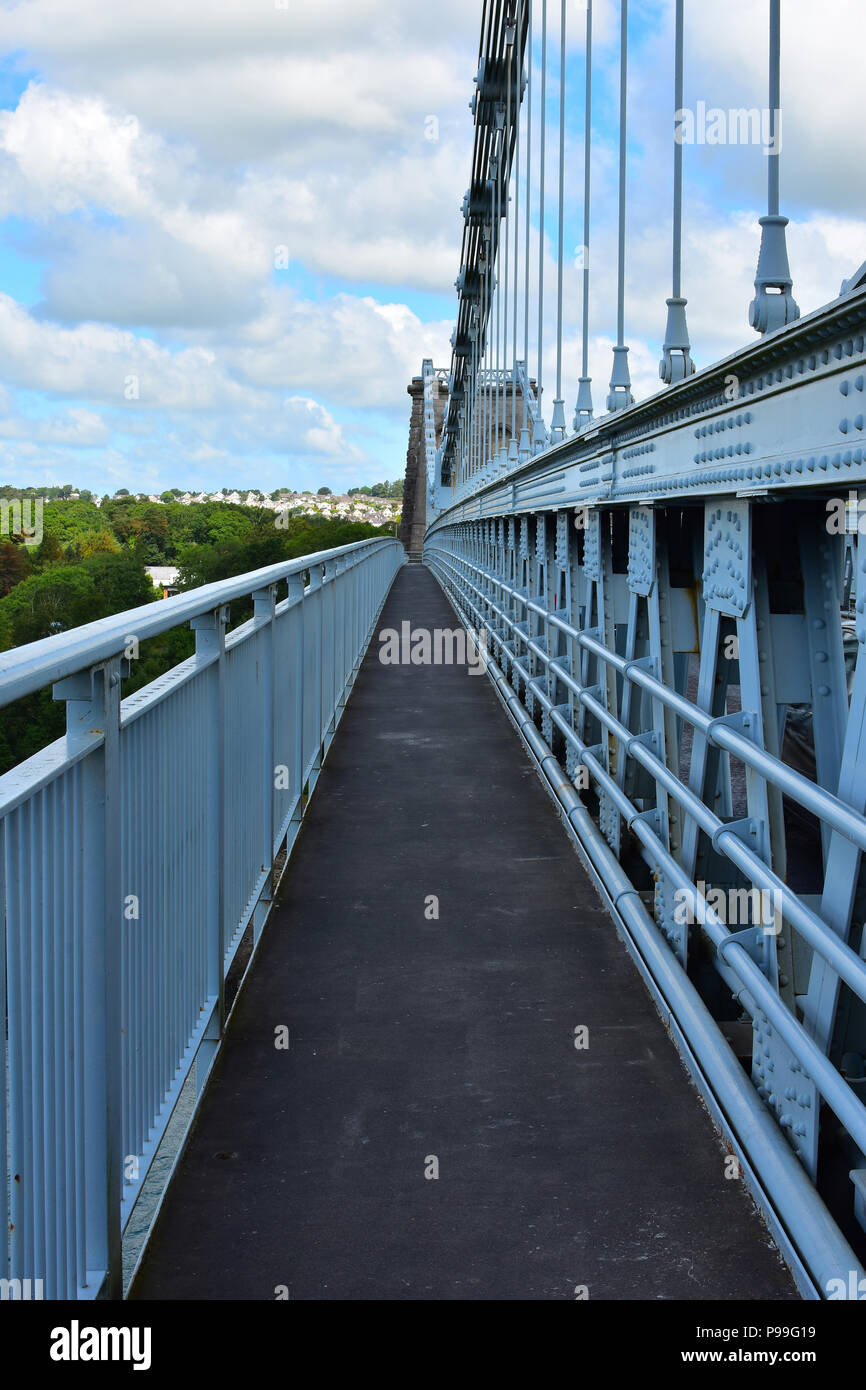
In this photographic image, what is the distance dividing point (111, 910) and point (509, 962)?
2.25 m

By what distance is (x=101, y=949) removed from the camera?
2229 mm

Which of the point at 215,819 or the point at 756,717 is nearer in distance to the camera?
the point at 756,717

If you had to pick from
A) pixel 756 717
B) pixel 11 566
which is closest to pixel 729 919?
pixel 756 717

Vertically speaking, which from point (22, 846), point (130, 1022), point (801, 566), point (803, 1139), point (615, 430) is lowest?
point (803, 1139)

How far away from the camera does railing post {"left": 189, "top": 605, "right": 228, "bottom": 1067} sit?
342 cm

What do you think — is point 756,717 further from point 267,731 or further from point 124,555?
point 124,555

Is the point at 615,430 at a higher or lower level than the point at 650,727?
higher

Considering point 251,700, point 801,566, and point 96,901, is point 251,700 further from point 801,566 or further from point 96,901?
point 96,901

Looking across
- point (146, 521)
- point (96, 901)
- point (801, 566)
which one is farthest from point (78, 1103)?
point (146, 521)

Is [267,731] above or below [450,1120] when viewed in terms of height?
above

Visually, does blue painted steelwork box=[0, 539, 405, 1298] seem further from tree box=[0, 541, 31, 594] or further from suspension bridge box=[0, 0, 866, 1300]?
tree box=[0, 541, 31, 594]

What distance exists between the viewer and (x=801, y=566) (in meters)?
3.29

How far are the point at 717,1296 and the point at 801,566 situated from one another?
1.68 metres

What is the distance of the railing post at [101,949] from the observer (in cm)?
215
